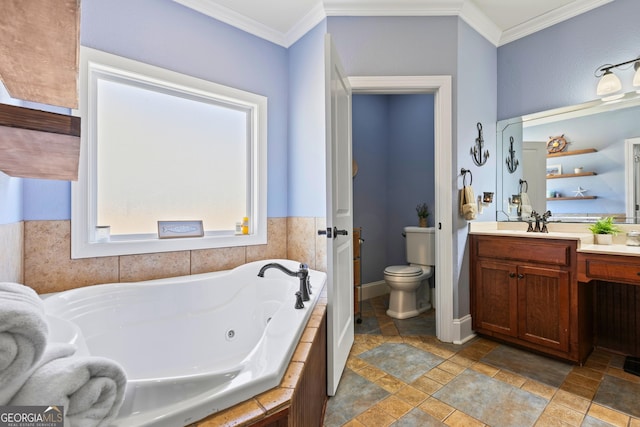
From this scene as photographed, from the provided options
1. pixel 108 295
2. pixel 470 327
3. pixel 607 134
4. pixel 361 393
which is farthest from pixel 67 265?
pixel 607 134

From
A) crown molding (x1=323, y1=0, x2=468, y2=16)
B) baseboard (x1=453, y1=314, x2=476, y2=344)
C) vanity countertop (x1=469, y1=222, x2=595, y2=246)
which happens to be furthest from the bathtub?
crown molding (x1=323, y1=0, x2=468, y2=16)

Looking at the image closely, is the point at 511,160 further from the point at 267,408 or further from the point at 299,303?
the point at 267,408

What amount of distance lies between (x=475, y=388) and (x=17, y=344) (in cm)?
203

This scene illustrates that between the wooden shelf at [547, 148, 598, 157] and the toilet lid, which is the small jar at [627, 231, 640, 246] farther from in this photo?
the toilet lid

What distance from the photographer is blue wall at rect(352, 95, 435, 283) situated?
3.46 metres

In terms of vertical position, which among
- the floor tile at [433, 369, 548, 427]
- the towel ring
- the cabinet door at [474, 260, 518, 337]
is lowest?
the floor tile at [433, 369, 548, 427]

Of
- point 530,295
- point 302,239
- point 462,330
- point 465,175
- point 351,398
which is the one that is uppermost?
point 465,175

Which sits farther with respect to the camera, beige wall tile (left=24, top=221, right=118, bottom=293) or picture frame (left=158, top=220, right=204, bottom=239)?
picture frame (left=158, top=220, right=204, bottom=239)

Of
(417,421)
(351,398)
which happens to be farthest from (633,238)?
(351,398)

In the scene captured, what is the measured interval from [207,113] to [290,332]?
1904 millimetres

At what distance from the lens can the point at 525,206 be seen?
256 cm

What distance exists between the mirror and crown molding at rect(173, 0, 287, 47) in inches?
85.5

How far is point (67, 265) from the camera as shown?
5.45 feet

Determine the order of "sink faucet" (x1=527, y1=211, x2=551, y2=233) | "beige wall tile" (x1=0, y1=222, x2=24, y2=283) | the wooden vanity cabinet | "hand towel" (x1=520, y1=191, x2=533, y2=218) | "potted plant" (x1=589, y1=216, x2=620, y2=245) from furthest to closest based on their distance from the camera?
"hand towel" (x1=520, y1=191, x2=533, y2=218) → "sink faucet" (x1=527, y1=211, x2=551, y2=233) → "potted plant" (x1=589, y1=216, x2=620, y2=245) → the wooden vanity cabinet → "beige wall tile" (x1=0, y1=222, x2=24, y2=283)
